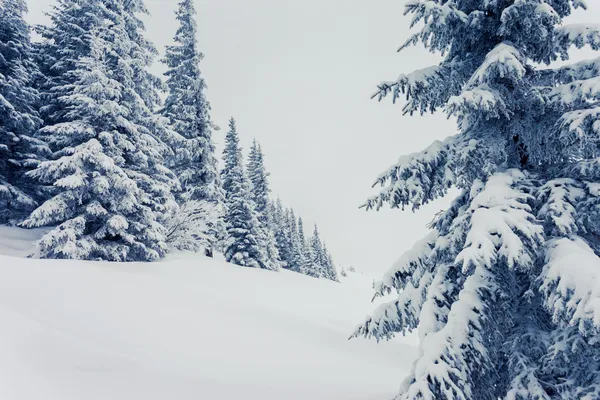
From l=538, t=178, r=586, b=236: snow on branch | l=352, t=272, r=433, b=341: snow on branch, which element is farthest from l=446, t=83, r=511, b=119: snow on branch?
l=352, t=272, r=433, b=341: snow on branch

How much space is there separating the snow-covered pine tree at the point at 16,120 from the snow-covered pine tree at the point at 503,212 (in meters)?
18.2

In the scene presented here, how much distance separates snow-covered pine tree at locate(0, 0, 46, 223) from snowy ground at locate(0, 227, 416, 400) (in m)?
10.3

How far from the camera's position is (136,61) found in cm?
1733

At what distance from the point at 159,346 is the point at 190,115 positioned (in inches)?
781

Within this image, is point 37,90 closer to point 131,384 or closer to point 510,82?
point 131,384

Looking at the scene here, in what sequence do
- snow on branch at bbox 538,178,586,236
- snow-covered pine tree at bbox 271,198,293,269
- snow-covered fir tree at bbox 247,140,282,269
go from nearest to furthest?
snow on branch at bbox 538,178,586,236 < snow-covered fir tree at bbox 247,140,282,269 < snow-covered pine tree at bbox 271,198,293,269

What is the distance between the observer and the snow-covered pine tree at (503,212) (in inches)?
141

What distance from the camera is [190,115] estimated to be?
23.9 metres

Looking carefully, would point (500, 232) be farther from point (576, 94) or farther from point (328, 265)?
point (328, 265)

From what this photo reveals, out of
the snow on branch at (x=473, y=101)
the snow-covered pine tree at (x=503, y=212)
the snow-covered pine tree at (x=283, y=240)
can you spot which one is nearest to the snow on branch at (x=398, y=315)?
the snow-covered pine tree at (x=503, y=212)

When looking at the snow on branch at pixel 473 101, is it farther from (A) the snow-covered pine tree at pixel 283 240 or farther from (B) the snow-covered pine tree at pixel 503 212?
(A) the snow-covered pine tree at pixel 283 240

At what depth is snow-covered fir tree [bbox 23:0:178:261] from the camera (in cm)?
1397

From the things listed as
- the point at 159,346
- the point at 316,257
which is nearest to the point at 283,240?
the point at 316,257

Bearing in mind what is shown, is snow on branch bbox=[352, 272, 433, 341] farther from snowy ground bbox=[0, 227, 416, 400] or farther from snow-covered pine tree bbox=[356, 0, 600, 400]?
snowy ground bbox=[0, 227, 416, 400]
